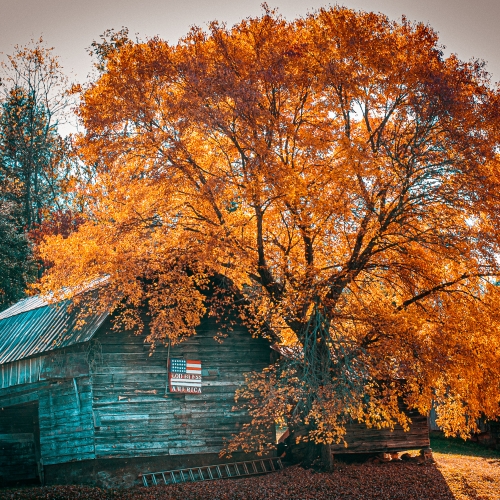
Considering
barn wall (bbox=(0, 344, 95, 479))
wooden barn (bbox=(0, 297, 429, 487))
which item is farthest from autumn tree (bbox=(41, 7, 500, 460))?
barn wall (bbox=(0, 344, 95, 479))

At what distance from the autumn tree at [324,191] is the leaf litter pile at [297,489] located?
1.32 m

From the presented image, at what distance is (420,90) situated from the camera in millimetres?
15766

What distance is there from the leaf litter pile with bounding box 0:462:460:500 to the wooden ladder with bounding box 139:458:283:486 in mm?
801

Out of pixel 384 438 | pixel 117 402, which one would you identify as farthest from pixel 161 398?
pixel 384 438

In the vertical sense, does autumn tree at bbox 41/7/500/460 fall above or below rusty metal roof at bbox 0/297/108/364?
above

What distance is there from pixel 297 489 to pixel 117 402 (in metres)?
5.49

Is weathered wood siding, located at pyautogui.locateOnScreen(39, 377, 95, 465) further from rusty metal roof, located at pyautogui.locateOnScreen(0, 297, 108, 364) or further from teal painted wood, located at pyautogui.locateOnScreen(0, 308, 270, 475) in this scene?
rusty metal roof, located at pyautogui.locateOnScreen(0, 297, 108, 364)

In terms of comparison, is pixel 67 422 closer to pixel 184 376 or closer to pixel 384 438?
pixel 184 376

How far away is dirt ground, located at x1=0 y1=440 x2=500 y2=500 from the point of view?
15.6 metres

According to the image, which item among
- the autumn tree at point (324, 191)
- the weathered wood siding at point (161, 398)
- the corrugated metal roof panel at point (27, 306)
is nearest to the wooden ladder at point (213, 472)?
the weathered wood siding at point (161, 398)

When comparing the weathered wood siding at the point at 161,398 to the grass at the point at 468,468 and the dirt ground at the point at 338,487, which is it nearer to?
the dirt ground at the point at 338,487

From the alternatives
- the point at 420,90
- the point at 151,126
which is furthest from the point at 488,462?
the point at 151,126

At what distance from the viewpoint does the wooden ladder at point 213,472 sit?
1759 centimetres

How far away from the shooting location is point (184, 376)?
18719mm
